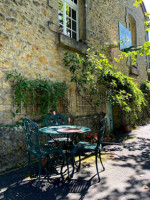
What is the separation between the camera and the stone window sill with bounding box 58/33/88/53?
5186mm

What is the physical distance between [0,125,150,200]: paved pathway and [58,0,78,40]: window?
13.7 feet

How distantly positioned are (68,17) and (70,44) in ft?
4.04

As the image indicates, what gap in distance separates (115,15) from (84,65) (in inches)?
180

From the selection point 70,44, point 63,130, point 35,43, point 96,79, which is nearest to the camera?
point 63,130

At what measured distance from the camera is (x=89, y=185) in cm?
282

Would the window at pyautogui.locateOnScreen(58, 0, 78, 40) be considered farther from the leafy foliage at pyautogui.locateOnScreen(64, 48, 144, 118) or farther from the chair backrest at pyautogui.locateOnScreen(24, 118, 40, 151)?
the chair backrest at pyautogui.locateOnScreen(24, 118, 40, 151)

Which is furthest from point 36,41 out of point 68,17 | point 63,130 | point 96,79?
point 96,79

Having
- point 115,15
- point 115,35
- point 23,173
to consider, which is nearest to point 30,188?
point 23,173

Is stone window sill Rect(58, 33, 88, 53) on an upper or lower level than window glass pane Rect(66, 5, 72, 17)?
lower

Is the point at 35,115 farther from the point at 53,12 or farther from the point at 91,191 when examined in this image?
the point at 53,12

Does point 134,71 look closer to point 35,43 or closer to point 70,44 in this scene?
point 70,44

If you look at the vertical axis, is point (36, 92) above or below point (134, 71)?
below

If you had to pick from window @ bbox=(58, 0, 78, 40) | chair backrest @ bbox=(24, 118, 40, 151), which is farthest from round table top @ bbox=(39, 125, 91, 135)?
window @ bbox=(58, 0, 78, 40)

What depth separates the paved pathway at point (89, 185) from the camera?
97.6 inches
